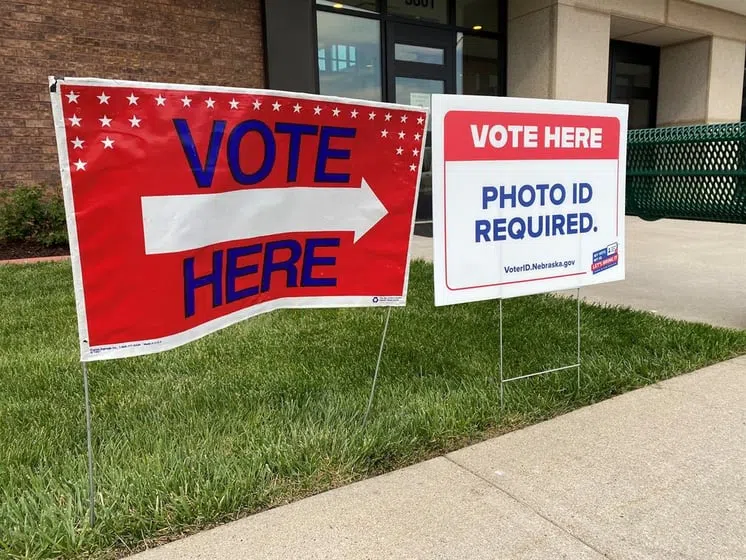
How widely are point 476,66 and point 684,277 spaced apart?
306 inches

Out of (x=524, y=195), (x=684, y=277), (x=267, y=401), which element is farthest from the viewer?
(x=684, y=277)

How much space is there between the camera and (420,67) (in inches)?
476

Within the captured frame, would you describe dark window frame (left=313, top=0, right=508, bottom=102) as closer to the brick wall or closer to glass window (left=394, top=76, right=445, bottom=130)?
glass window (left=394, top=76, right=445, bottom=130)

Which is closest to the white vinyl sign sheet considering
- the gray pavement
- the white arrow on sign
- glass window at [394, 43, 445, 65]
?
the white arrow on sign

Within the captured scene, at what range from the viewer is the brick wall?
8.88m

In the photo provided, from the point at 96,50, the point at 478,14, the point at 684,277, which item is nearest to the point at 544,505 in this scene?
the point at 684,277

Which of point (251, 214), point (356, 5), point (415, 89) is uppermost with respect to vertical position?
point (356, 5)

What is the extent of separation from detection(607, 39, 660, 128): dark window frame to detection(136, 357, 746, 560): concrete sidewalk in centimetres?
→ 1399

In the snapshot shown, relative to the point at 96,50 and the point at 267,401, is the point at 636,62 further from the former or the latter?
the point at 267,401

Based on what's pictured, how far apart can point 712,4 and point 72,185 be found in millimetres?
16122

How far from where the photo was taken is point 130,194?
7.68 ft

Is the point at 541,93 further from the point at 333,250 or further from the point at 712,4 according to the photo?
the point at 333,250

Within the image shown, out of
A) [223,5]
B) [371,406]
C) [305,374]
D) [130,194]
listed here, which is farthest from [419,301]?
[223,5]

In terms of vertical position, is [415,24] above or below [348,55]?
above
